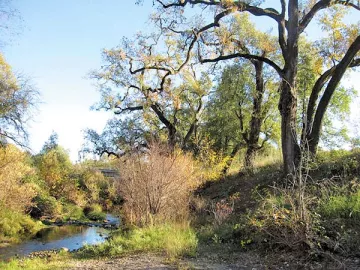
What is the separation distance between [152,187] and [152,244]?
3689mm

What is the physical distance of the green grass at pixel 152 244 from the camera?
8398mm

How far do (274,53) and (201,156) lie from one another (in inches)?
313

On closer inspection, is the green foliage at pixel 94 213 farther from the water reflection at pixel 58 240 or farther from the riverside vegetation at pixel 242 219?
the riverside vegetation at pixel 242 219

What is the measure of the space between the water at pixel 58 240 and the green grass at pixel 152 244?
5.31 metres

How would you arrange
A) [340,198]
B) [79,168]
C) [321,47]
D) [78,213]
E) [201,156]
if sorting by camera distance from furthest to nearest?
1. [79,168]
2. [78,213]
3. [201,156]
4. [321,47]
5. [340,198]

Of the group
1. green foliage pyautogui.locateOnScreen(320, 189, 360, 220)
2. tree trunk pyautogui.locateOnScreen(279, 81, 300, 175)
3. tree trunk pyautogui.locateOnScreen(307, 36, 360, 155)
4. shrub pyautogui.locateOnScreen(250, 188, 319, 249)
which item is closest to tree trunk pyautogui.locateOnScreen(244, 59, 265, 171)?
tree trunk pyautogui.locateOnScreen(279, 81, 300, 175)

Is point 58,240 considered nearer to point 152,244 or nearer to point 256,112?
→ point 152,244

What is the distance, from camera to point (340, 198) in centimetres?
820

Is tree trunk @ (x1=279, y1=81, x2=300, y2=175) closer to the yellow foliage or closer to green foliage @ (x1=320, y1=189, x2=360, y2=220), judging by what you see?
green foliage @ (x1=320, y1=189, x2=360, y2=220)

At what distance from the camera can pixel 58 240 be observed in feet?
67.1

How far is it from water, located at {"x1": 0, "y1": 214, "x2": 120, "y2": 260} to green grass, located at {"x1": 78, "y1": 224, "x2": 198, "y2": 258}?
5.31m

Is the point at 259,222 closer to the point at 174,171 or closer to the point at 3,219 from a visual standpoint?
the point at 174,171

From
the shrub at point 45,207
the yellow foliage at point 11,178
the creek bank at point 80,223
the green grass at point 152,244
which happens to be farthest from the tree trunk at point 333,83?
the shrub at point 45,207

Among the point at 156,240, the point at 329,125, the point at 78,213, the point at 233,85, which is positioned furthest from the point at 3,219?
the point at 329,125
